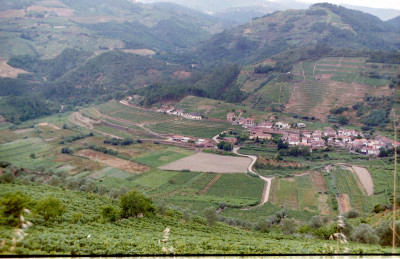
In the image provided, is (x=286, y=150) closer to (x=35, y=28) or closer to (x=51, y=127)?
(x=51, y=127)

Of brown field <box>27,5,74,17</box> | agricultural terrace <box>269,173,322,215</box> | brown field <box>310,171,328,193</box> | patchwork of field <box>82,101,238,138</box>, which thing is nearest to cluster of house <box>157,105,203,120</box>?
patchwork of field <box>82,101,238,138</box>

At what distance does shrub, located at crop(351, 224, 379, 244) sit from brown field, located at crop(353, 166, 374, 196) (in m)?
12.0

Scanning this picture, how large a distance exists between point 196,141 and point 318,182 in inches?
622

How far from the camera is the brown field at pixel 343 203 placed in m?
21.4

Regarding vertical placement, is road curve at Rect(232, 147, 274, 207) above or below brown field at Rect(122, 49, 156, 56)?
below

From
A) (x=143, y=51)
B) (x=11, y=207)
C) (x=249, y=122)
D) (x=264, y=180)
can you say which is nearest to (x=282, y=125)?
(x=249, y=122)

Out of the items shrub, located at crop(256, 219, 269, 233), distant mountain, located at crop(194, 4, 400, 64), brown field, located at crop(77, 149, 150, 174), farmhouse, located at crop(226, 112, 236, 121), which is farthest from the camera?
distant mountain, located at crop(194, 4, 400, 64)

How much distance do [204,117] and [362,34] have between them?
208 ft

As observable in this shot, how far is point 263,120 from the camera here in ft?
137

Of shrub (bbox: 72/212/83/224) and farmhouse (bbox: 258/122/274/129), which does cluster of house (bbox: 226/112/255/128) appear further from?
shrub (bbox: 72/212/83/224)

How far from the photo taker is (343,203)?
2247cm

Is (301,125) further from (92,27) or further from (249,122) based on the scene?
(92,27)

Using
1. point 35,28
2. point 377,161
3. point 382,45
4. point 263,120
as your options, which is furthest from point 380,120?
point 35,28

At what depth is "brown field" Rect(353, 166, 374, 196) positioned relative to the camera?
24225mm
